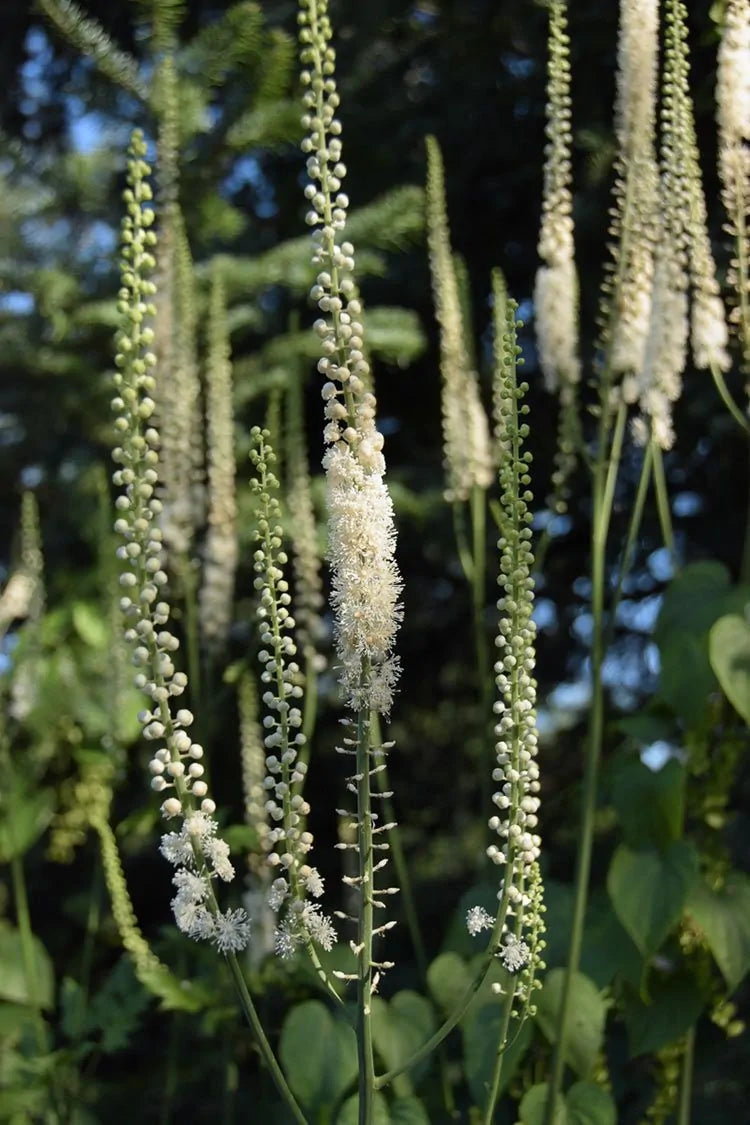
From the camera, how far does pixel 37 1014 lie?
295 cm

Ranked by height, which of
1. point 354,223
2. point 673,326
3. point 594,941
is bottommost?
point 594,941

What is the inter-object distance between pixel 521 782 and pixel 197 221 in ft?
10.6

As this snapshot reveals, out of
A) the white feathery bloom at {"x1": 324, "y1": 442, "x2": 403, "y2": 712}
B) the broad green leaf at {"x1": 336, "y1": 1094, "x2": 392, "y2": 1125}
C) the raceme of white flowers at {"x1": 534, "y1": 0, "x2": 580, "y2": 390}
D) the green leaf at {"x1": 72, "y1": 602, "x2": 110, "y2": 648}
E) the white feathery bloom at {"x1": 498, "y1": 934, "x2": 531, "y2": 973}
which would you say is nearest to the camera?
the white feathery bloom at {"x1": 324, "y1": 442, "x2": 403, "y2": 712}

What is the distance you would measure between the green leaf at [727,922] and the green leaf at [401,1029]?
61 cm

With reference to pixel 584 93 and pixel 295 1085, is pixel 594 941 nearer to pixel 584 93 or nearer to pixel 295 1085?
pixel 295 1085

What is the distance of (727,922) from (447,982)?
24.2 inches

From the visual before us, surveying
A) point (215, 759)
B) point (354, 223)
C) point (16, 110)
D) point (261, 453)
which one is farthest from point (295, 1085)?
point (16, 110)

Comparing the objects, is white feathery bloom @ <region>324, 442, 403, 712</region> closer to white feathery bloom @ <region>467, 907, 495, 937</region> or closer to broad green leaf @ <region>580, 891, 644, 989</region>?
white feathery bloom @ <region>467, 907, 495, 937</region>

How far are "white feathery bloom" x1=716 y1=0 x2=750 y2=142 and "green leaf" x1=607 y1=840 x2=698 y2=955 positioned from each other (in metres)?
1.46

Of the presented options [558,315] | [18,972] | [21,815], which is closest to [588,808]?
[558,315]

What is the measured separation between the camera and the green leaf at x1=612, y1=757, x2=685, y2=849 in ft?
8.29

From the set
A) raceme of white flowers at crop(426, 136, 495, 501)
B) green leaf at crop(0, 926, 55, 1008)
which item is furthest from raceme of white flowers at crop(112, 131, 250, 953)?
green leaf at crop(0, 926, 55, 1008)

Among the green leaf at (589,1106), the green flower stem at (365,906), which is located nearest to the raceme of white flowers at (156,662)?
the green flower stem at (365,906)

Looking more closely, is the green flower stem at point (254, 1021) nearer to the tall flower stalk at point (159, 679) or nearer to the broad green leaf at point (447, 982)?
the tall flower stalk at point (159, 679)
